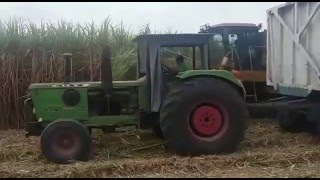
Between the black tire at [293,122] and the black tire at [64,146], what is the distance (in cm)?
395

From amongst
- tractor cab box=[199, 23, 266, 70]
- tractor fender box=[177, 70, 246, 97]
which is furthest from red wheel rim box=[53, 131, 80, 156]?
tractor cab box=[199, 23, 266, 70]

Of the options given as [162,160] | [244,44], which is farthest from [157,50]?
[244,44]

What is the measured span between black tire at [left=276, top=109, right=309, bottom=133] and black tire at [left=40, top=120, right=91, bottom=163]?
3952 millimetres

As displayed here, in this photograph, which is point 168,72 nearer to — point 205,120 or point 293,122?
point 205,120

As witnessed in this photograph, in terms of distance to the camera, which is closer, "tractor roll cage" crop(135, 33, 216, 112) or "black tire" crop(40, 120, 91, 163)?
"black tire" crop(40, 120, 91, 163)

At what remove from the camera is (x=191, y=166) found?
6.65 metres

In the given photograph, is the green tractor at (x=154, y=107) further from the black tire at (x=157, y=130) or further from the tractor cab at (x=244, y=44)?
the tractor cab at (x=244, y=44)

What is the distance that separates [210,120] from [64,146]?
2162 mm

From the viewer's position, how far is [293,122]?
9.75 m

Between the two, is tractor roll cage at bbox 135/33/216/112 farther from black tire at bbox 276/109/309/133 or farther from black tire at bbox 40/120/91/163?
black tire at bbox 276/109/309/133

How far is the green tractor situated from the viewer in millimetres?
7496

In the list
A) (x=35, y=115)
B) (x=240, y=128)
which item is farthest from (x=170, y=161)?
(x=35, y=115)

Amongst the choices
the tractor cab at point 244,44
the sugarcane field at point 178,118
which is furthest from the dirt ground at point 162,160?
the tractor cab at point 244,44

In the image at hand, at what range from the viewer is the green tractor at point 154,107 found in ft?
24.6
